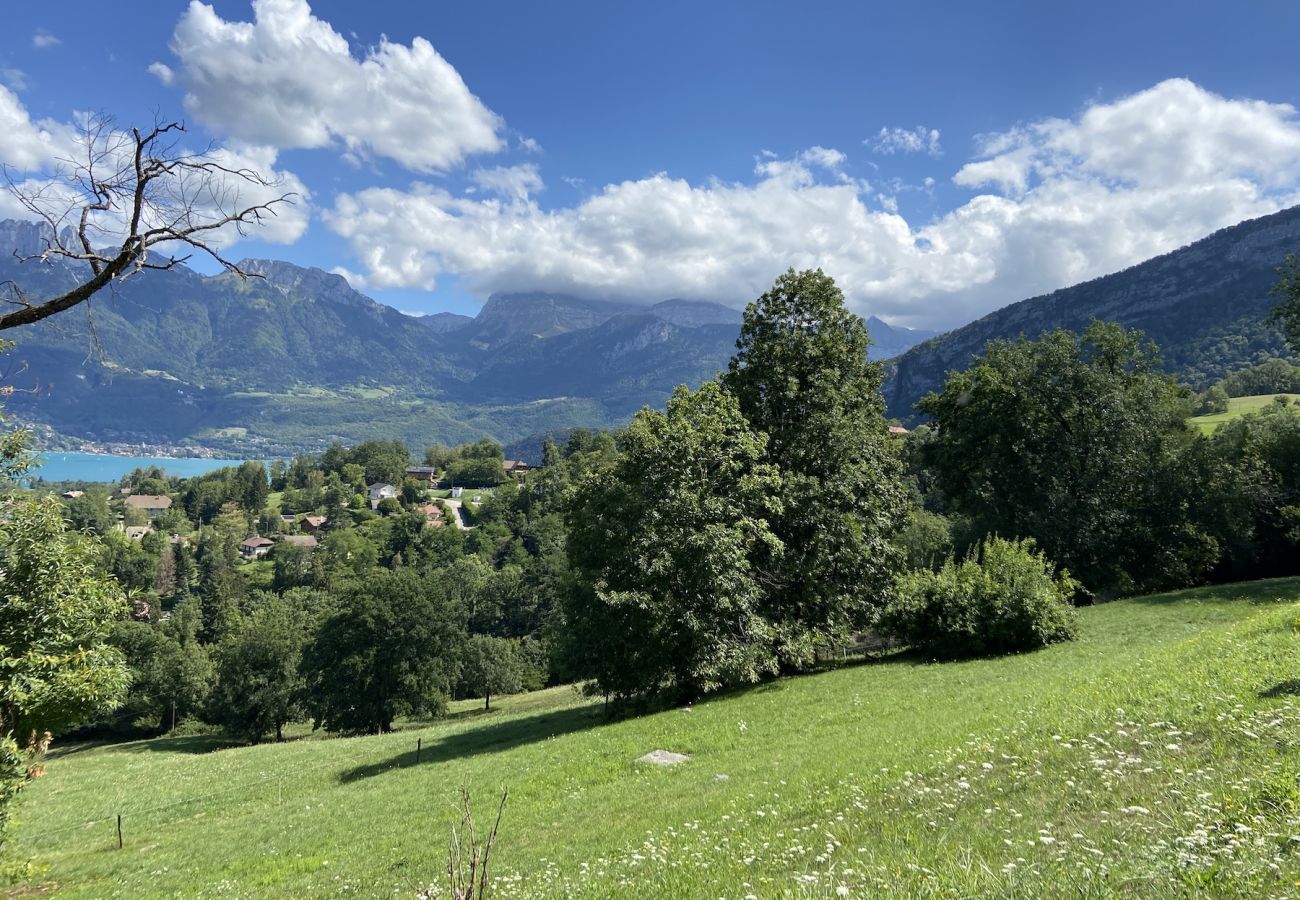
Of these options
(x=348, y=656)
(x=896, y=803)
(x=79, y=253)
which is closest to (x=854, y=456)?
(x=896, y=803)

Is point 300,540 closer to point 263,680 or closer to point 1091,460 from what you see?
point 263,680

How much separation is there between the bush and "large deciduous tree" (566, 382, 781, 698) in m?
6.80

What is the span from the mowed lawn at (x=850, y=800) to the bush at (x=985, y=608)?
1353mm

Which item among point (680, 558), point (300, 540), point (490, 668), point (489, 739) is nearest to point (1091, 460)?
point (680, 558)

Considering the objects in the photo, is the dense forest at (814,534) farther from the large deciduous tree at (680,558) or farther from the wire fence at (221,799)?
the wire fence at (221,799)

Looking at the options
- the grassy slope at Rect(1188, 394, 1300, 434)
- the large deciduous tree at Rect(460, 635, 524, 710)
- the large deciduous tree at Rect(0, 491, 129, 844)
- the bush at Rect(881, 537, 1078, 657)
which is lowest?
the large deciduous tree at Rect(460, 635, 524, 710)

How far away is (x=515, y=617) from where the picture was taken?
116188mm

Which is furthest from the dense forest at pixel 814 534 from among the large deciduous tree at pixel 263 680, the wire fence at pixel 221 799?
the wire fence at pixel 221 799

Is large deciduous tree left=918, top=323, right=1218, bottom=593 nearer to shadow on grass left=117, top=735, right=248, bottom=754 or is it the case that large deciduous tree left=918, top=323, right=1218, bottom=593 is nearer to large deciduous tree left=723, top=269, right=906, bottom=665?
large deciduous tree left=723, top=269, right=906, bottom=665

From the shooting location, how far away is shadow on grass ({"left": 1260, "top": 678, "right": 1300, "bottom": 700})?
10.5 m

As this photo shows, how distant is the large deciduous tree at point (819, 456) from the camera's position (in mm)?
27703

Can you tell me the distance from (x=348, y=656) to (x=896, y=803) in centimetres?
5541

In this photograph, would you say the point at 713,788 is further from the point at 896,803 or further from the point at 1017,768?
the point at 1017,768

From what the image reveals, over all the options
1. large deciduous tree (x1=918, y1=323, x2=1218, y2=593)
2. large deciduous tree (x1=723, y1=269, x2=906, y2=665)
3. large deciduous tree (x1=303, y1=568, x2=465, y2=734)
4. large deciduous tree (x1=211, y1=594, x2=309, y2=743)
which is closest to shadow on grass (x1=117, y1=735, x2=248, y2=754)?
large deciduous tree (x1=211, y1=594, x2=309, y2=743)
